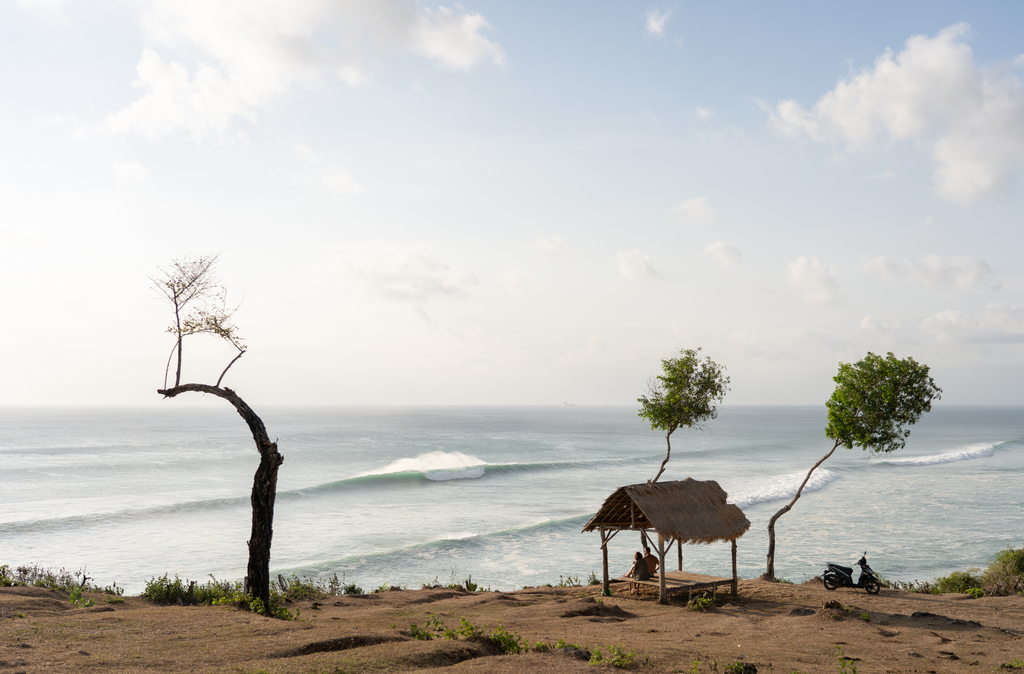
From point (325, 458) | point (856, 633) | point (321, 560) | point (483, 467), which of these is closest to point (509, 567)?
point (321, 560)

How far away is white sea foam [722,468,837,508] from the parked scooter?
71.5 ft

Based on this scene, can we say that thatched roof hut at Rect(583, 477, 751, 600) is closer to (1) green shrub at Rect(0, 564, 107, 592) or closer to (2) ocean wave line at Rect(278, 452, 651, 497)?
(1) green shrub at Rect(0, 564, 107, 592)

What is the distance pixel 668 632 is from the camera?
1282 cm

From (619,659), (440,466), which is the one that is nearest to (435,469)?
(440,466)

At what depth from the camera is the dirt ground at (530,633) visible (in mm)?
→ 8258

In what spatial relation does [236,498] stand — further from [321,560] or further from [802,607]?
[802,607]

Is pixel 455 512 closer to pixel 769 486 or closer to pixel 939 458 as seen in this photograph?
pixel 769 486

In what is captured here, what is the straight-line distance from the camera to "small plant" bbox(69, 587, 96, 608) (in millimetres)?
12805

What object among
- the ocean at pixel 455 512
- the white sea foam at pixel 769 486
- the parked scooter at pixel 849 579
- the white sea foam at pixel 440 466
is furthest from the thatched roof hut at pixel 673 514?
the white sea foam at pixel 440 466

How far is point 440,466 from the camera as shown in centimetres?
6284

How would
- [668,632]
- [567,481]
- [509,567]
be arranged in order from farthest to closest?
[567,481] < [509,567] < [668,632]

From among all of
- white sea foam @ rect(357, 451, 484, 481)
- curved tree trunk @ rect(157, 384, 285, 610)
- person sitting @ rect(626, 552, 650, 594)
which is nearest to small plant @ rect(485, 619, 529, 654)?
curved tree trunk @ rect(157, 384, 285, 610)

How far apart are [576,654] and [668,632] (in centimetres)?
469

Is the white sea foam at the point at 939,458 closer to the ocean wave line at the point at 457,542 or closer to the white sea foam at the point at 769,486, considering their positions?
the white sea foam at the point at 769,486
